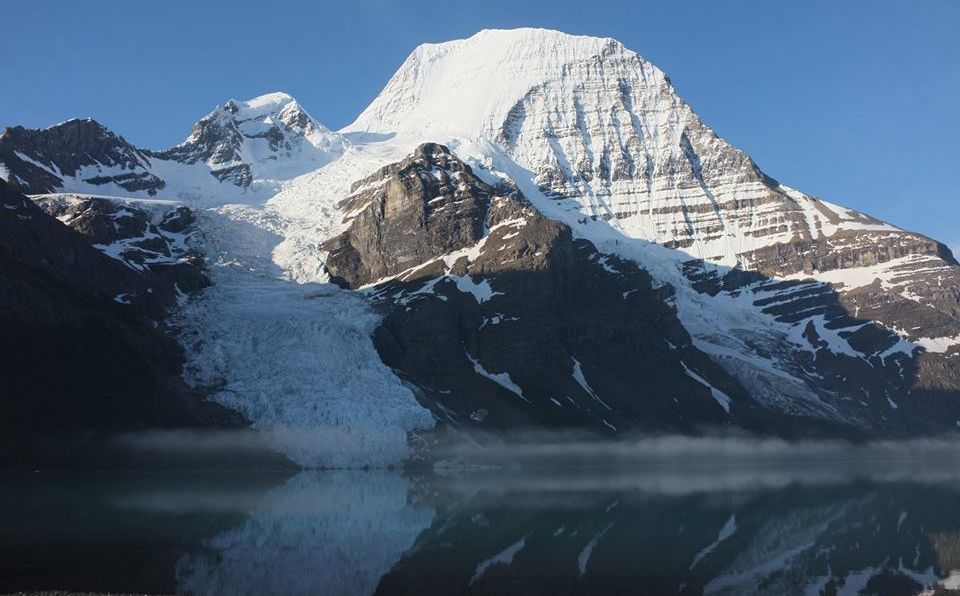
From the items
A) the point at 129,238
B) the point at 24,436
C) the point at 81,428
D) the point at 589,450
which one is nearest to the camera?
the point at 24,436

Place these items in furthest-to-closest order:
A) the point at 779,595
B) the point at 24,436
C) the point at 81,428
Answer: the point at 81,428 → the point at 24,436 → the point at 779,595

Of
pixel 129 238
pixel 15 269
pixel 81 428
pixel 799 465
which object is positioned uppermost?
pixel 129 238

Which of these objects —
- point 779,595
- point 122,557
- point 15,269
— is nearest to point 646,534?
point 779,595

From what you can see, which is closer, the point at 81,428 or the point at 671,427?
the point at 81,428

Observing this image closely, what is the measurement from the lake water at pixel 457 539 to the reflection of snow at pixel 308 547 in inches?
7.5

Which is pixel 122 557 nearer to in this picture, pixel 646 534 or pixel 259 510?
pixel 259 510

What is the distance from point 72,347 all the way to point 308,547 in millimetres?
81676

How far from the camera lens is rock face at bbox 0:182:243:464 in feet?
389

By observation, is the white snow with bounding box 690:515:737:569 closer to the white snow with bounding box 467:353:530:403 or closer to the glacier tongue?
the glacier tongue

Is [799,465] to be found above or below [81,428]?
below

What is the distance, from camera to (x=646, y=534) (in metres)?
74.5

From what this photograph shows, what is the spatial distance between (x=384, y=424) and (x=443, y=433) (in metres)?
10.3

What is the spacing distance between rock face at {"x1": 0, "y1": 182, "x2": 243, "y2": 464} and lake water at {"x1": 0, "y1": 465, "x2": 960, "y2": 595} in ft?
41.9

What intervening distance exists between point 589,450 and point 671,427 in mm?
28195
